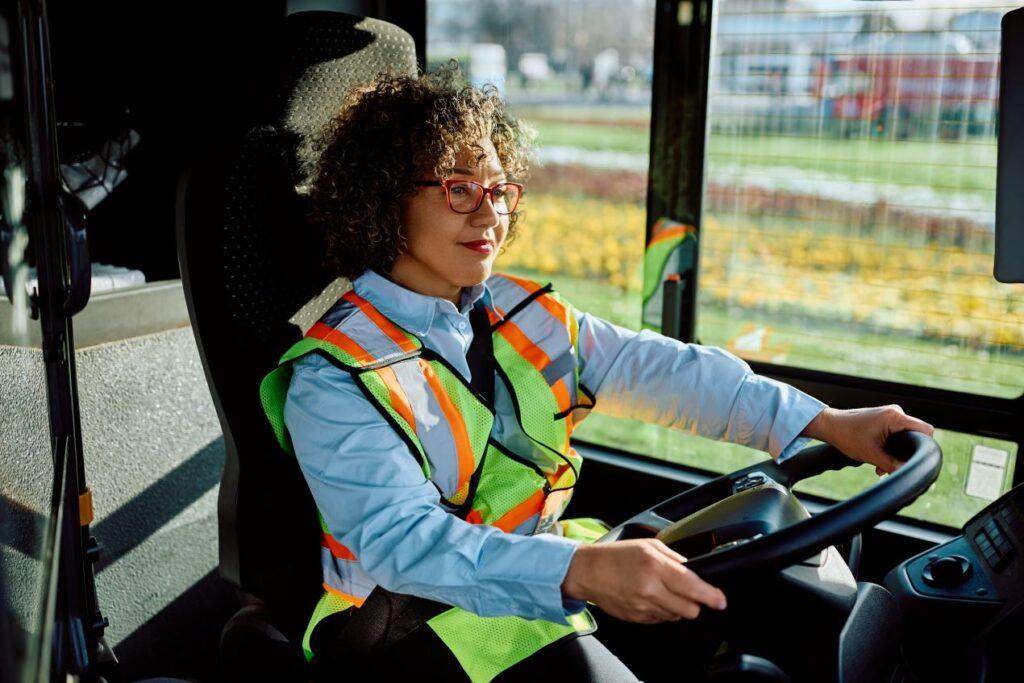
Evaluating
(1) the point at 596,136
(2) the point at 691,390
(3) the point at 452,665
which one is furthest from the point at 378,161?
(1) the point at 596,136

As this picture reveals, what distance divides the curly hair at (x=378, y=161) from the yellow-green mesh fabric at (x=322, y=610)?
47cm

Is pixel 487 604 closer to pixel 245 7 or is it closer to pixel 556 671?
pixel 556 671

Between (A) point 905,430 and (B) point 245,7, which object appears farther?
(B) point 245,7

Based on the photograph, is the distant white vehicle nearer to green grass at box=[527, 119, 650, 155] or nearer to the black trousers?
green grass at box=[527, 119, 650, 155]

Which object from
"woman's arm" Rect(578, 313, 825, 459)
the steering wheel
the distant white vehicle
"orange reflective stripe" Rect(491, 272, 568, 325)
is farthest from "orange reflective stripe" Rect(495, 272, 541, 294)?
the distant white vehicle

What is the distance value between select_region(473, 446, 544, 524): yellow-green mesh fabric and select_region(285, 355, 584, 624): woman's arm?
186 mm

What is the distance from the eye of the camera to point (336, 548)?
4.49 ft

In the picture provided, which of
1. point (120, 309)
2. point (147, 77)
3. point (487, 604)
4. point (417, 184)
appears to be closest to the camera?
point (487, 604)

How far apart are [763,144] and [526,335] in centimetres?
89

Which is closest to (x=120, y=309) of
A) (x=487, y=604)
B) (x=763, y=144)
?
(x=487, y=604)

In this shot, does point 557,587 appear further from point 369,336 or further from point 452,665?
point 369,336

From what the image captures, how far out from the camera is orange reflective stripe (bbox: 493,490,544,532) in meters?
1.44

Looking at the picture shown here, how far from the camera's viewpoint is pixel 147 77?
2.22m

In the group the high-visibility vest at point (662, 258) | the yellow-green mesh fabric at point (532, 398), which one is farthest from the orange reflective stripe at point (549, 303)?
the high-visibility vest at point (662, 258)
